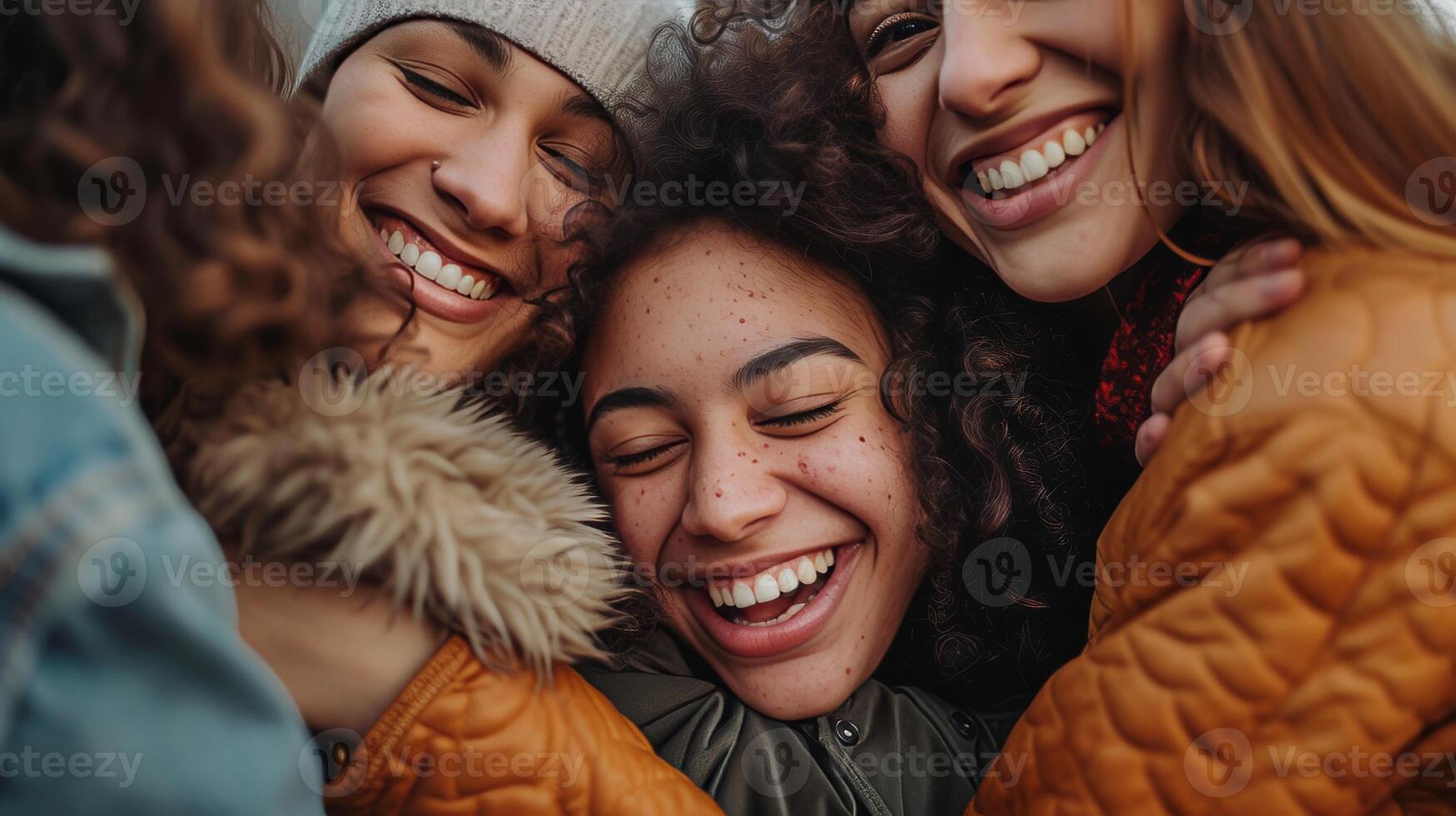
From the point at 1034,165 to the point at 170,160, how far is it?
1.04 m

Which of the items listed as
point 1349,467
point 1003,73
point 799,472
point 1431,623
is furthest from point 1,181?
point 1431,623

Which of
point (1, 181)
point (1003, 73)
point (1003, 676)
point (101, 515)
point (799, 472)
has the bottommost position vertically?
point (1003, 676)

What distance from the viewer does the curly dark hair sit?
1.56 m

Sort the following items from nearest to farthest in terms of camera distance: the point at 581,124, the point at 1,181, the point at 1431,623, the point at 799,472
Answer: the point at 1,181
the point at 1431,623
the point at 799,472
the point at 581,124

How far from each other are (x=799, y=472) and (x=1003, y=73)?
2.02 feet

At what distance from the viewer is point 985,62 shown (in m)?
1.28

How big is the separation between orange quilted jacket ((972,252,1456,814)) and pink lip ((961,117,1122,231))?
0.32 metres

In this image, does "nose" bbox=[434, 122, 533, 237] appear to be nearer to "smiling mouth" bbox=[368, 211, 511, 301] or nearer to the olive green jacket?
"smiling mouth" bbox=[368, 211, 511, 301]

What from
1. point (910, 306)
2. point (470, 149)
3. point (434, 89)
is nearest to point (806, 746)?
point (910, 306)

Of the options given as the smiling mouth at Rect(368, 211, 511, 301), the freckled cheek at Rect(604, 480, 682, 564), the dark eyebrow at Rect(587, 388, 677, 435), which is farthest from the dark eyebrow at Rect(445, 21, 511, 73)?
the freckled cheek at Rect(604, 480, 682, 564)

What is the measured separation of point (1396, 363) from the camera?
981mm

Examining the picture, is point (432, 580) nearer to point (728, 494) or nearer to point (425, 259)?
point (728, 494)

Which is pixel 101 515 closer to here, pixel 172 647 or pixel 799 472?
pixel 172 647

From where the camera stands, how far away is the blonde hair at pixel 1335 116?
108 cm
